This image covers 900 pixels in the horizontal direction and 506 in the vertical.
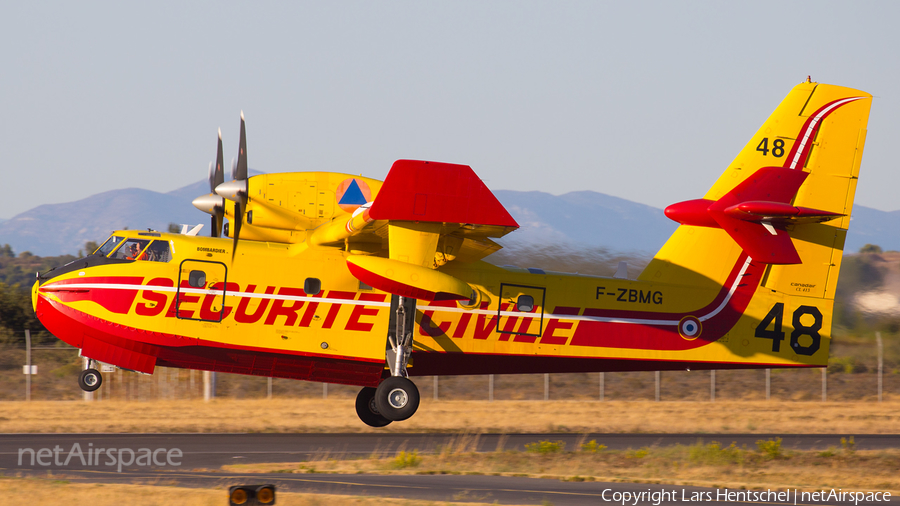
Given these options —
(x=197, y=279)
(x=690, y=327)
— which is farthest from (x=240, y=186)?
(x=690, y=327)

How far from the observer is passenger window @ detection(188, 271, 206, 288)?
14375mm

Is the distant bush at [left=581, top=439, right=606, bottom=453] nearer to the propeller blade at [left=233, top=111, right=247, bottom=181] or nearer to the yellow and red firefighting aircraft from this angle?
the yellow and red firefighting aircraft

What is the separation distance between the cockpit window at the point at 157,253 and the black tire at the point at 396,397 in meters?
4.39

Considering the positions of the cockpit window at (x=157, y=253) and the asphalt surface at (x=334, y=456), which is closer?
the cockpit window at (x=157, y=253)

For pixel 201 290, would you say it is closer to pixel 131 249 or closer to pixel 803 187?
pixel 131 249

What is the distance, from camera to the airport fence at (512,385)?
3212cm

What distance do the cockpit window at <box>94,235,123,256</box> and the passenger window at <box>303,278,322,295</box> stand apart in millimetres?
3468

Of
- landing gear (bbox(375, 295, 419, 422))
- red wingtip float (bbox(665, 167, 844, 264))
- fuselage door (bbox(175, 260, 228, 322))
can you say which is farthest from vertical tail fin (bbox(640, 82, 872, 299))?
fuselage door (bbox(175, 260, 228, 322))

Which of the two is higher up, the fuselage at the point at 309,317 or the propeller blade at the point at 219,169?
the propeller blade at the point at 219,169

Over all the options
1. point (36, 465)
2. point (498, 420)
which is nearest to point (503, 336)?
point (36, 465)

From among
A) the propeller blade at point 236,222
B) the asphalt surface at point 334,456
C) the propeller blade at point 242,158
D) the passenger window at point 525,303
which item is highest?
the propeller blade at point 242,158

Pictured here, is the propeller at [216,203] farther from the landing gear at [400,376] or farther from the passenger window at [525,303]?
the passenger window at [525,303]

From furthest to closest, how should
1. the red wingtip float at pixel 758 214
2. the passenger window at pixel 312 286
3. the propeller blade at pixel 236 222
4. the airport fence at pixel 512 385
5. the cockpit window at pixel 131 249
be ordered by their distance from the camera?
the airport fence at pixel 512 385 < the cockpit window at pixel 131 249 < the passenger window at pixel 312 286 < the red wingtip float at pixel 758 214 < the propeller blade at pixel 236 222

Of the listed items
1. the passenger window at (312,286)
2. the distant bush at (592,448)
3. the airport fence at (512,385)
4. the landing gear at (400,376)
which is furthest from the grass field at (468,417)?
the passenger window at (312,286)
